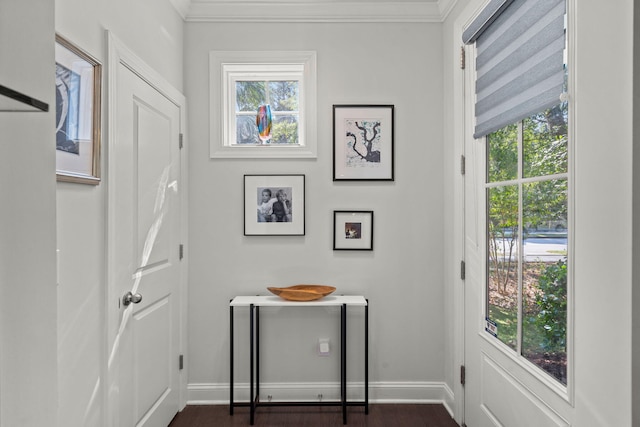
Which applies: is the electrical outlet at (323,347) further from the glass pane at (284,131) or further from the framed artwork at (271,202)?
the glass pane at (284,131)

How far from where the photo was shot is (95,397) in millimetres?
1752

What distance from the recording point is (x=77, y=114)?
159 cm

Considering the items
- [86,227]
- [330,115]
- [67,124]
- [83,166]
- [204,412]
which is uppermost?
[330,115]

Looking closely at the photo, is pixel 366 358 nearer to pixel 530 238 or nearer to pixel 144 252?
pixel 530 238

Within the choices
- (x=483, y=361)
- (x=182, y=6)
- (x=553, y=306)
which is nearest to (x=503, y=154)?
(x=553, y=306)

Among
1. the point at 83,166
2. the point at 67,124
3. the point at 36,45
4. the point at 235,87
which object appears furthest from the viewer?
the point at 235,87

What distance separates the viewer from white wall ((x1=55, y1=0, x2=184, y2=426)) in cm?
153

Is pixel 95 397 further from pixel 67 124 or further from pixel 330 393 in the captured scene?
pixel 330 393

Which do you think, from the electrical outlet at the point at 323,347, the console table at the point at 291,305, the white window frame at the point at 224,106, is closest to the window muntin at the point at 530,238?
the console table at the point at 291,305

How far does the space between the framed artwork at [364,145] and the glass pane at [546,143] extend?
1110 millimetres

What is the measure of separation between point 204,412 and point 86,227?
1607 millimetres

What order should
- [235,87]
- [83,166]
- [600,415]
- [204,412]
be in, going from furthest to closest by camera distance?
[235,87] → [204,412] → [83,166] → [600,415]

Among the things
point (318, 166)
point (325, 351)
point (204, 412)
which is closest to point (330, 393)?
point (325, 351)

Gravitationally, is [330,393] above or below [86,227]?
below
